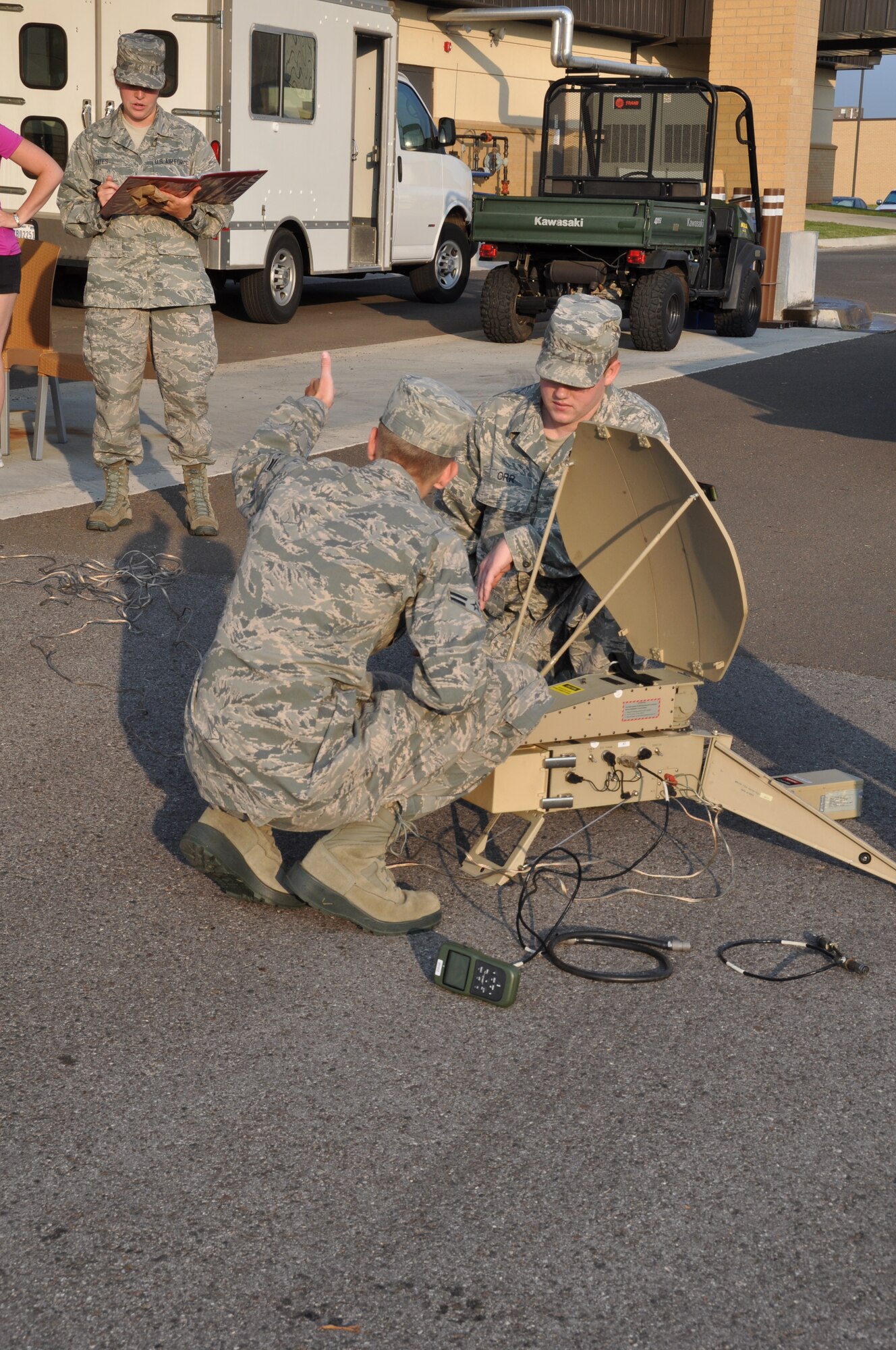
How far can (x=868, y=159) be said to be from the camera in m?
76.5

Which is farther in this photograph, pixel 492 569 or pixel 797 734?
pixel 797 734

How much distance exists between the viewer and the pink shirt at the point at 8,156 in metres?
7.20

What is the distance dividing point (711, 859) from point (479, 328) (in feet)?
44.3

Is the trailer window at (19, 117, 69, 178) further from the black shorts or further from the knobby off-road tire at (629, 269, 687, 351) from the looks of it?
the black shorts

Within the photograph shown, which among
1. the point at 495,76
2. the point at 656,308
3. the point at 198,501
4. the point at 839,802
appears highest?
the point at 495,76

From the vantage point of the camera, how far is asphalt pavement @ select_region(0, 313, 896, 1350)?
8.30 feet

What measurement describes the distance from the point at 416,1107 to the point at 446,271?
1721 centimetres

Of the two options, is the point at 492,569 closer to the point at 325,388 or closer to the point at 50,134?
the point at 325,388

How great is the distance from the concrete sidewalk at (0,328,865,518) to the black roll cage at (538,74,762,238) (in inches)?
62.1

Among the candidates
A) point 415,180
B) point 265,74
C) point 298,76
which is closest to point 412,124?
point 415,180

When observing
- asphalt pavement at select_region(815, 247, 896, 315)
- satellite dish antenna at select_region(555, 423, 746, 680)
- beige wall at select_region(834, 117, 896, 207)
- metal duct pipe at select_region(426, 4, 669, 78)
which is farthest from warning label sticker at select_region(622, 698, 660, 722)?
beige wall at select_region(834, 117, 896, 207)

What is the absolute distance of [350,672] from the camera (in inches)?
144

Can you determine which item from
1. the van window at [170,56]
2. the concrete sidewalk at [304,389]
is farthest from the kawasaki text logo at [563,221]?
the van window at [170,56]

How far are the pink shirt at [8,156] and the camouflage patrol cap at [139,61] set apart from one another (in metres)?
0.62
